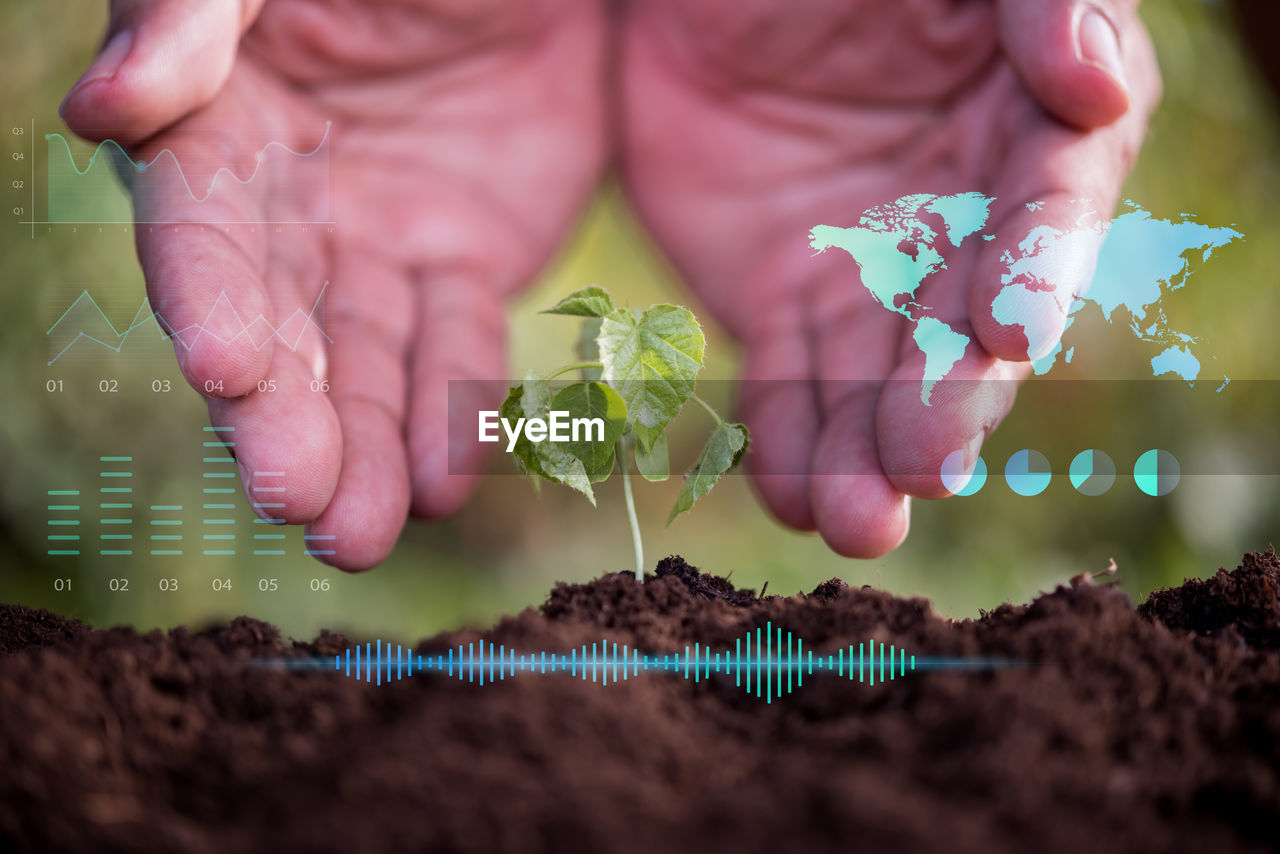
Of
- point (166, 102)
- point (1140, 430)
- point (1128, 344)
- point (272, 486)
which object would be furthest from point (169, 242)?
point (1140, 430)

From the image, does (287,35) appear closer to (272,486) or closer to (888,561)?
(272,486)

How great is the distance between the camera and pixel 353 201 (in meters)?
2.22

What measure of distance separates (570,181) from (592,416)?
1.67 metres

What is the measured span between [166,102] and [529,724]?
1.36 metres

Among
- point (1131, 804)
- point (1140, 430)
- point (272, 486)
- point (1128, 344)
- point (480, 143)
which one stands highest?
point (480, 143)

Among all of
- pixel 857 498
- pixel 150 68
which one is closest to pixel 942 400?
pixel 857 498

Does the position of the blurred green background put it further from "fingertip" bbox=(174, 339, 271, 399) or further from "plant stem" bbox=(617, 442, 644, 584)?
"fingertip" bbox=(174, 339, 271, 399)

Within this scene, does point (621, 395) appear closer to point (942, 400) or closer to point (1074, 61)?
point (942, 400)

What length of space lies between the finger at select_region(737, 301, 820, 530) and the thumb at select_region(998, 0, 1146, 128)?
0.72m

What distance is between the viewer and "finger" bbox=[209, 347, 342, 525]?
1.48 metres

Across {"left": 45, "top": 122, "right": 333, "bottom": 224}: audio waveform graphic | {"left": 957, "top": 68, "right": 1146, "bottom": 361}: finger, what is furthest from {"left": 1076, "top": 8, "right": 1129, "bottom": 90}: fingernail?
{"left": 45, "top": 122, "right": 333, "bottom": 224}: audio waveform graphic

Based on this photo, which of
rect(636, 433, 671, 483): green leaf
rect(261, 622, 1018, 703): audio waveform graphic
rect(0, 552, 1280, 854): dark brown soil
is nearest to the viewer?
rect(0, 552, 1280, 854): dark brown soil

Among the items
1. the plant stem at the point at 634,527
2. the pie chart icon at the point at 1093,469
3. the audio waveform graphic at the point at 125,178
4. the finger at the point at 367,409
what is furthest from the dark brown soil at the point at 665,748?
the audio waveform graphic at the point at 125,178

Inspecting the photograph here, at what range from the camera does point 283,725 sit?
0.98 m
